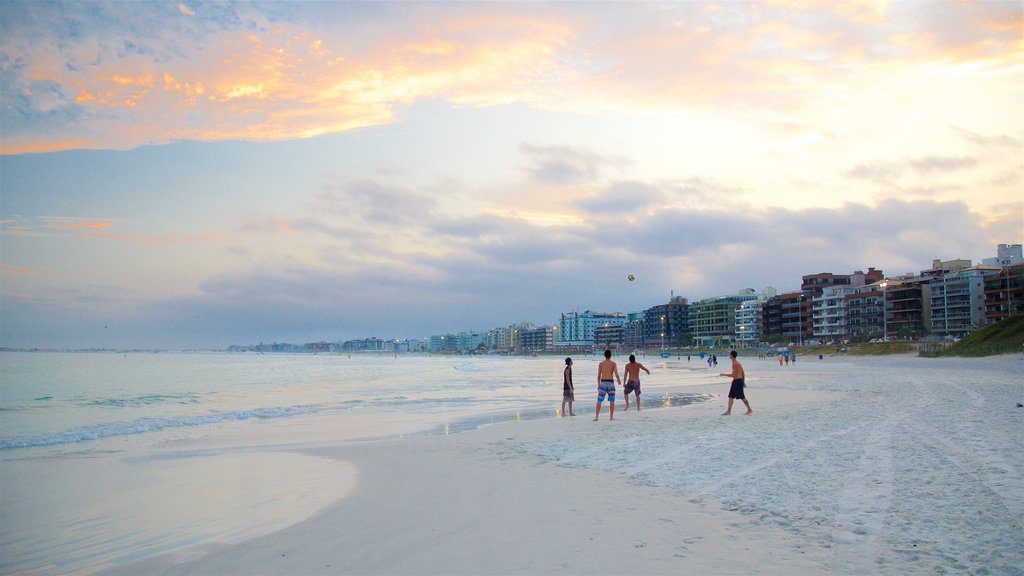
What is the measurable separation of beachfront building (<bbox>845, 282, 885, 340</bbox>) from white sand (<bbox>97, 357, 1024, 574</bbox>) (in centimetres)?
12007

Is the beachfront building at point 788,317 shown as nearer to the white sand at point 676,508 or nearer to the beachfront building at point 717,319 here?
the beachfront building at point 717,319

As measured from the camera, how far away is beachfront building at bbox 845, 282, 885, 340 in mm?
119562

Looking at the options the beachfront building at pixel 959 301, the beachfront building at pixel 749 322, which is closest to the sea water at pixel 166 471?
the beachfront building at pixel 959 301

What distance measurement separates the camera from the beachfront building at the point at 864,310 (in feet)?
392

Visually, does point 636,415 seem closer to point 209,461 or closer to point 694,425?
point 694,425

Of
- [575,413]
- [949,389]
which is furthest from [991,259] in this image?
[575,413]

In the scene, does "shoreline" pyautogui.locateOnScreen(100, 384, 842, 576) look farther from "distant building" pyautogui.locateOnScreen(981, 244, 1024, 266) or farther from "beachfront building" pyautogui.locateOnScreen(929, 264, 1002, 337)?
"distant building" pyautogui.locateOnScreen(981, 244, 1024, 266)

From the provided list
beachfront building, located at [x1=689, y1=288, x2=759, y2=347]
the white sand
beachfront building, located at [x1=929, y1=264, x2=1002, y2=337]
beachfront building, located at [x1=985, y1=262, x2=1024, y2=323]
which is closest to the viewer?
the white sand

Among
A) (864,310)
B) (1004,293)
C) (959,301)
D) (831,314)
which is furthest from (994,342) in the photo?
(831,314)

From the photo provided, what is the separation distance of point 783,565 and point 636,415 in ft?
45.3

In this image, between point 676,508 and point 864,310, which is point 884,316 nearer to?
point 864,310

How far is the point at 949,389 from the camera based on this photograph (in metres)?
24.6

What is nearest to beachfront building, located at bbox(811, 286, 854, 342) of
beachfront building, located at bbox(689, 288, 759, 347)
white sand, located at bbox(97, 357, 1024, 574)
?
beachfront building, located at bbox(689, 288, 759, 347)

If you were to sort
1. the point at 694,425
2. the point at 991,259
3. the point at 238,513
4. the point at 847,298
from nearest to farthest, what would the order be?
the point at 238,513 → the point at 694,425 → the point at 991,259 → the point at 847,298
